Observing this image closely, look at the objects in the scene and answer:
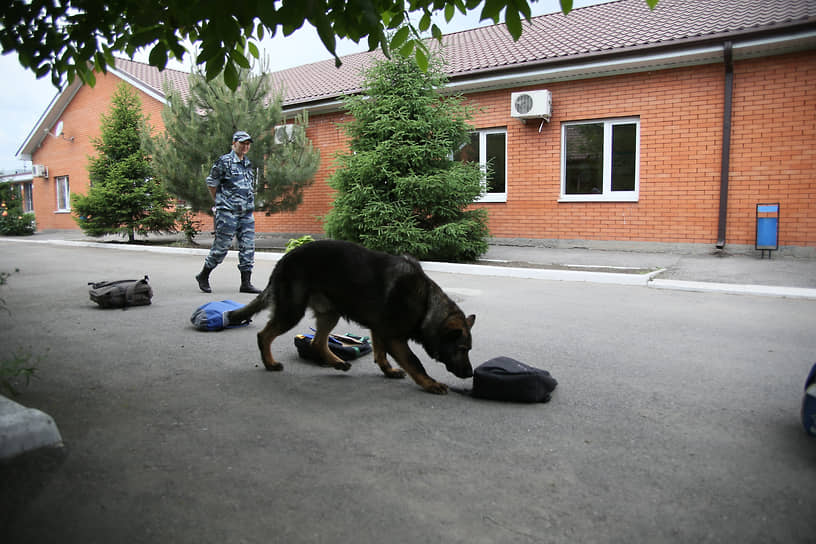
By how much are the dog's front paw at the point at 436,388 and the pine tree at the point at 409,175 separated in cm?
702

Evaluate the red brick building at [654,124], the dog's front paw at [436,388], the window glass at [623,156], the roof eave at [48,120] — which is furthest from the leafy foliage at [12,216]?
the dog's front paw at [436,388]

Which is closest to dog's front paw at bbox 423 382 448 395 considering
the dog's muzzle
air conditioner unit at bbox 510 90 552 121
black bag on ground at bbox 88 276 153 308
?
the dog's muzzle

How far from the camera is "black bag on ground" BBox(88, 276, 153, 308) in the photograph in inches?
269

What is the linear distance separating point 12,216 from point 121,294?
24.4 metres

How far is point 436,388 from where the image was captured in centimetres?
384

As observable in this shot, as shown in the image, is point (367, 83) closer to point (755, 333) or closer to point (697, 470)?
point (755, 333)

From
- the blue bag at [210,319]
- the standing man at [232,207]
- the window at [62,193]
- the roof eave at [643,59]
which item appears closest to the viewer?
the blue bag at [210,319]

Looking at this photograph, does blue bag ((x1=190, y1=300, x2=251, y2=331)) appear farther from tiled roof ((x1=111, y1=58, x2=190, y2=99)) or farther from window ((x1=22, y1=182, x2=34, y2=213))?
window ((x1=22, y1=182, x2=34, y2=213))

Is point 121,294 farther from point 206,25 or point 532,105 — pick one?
point 532,105

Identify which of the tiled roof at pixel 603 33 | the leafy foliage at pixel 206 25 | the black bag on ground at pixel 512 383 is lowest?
the black bag on ground at pixel 512 383

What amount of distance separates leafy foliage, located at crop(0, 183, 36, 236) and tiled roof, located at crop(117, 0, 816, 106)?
1547 centimetres

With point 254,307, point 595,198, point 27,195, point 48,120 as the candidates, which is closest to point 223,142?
point 595,198

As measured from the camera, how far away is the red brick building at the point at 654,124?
1120cm

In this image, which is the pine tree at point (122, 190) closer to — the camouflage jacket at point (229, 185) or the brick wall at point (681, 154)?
the brick wall at point (681, 154)
